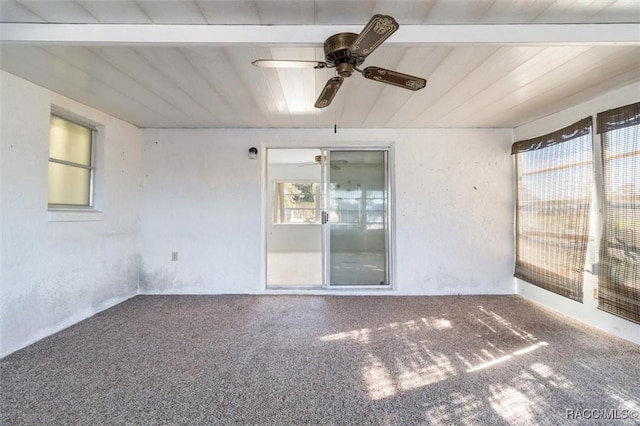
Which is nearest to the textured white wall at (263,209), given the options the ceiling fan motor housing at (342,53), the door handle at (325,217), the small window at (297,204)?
the door handle at (325,217)

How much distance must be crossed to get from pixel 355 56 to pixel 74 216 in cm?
298

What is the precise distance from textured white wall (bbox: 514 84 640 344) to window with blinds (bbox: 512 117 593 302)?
7 centimetres

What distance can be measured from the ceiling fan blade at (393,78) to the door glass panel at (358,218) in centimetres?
219

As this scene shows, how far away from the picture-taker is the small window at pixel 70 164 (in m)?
2.66

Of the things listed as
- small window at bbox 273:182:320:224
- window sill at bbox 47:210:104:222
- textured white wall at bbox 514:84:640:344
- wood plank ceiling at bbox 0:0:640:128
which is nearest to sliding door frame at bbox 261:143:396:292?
wood plank ceiling at bbox 0:0:640:128

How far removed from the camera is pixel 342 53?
149cm

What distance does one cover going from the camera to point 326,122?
351 centimetres

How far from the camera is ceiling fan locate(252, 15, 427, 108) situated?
1186 millimetres

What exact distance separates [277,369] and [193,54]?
2.21m

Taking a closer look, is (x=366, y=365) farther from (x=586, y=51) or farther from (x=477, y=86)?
(x=586, y=51)

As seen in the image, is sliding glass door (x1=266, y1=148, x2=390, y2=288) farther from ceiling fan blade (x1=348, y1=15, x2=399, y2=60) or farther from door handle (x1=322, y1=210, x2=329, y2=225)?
ceiling fan blade (x1=348, y1=15, x2=399, y2=60)

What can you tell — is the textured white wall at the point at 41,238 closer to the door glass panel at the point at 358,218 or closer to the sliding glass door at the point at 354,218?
the sliding glass door at the point at 354,218

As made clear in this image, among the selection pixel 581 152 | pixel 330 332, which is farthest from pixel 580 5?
pixel 330 332

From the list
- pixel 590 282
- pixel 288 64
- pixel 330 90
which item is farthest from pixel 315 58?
pixel 590 282
